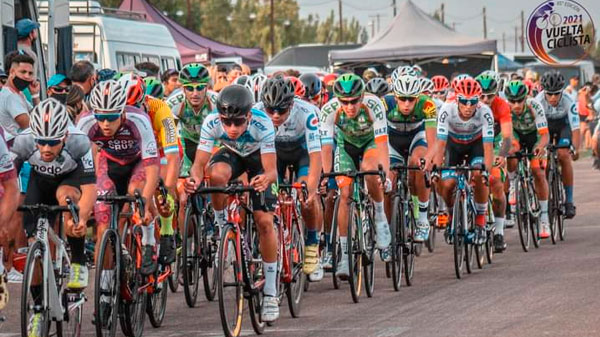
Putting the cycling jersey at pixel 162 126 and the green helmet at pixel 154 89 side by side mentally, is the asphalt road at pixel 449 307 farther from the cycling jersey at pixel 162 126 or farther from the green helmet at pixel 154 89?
the green helmet at pixel 154 89

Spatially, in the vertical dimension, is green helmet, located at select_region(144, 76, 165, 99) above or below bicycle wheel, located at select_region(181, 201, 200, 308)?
above

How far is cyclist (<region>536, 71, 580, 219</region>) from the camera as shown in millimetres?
19156

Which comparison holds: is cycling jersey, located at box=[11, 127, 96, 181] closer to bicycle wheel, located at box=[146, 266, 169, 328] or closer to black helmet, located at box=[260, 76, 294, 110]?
bicycle wheel, located at box=[146, 266, 169, 328]

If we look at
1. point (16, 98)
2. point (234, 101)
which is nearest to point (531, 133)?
point (16, 98)

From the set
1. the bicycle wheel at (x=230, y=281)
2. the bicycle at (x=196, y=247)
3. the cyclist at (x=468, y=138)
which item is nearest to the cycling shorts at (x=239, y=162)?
the bicycle wheel at (x=230, y=281)

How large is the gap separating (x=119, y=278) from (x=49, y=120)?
1.18 meters

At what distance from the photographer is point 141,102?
12.1 meters

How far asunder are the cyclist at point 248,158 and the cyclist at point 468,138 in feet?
13.7

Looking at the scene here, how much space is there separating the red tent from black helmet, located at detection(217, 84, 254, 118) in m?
23.3

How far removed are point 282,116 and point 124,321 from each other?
9.67 feet

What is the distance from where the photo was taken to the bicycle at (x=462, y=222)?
14.7 meters

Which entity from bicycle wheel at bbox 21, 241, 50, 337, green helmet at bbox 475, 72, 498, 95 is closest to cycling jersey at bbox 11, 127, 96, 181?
bicycle wheel at bbox 21, 241, 50, 337

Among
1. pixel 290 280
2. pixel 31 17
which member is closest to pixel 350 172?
pixel 290 280

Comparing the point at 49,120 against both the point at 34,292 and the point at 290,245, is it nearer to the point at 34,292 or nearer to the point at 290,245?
the point at 34,292
